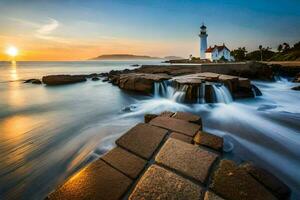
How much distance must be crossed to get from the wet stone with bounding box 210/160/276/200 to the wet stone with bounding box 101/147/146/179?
2.82 feet

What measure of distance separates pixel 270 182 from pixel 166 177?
136 centimetres

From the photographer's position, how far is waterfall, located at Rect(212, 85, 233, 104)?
Answer: 8656mm

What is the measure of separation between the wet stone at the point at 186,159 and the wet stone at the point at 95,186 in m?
0.56

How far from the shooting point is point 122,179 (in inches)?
75.3

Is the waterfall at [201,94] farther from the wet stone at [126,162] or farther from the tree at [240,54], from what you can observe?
the tree at [240,54]

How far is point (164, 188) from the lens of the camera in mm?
1742

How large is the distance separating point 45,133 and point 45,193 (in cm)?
319

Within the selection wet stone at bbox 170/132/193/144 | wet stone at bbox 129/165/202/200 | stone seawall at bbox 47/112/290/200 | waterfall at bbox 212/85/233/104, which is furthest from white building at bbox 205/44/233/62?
wet stone at bbox 129/165/202/200

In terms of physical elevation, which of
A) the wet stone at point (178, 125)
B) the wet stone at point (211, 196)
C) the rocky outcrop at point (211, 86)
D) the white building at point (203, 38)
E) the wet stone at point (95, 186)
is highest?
the white building at point (203, 38)

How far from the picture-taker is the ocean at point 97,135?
3309 millimetres

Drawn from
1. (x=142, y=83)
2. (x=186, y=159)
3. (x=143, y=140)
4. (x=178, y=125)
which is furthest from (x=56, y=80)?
(x=186, y=159)

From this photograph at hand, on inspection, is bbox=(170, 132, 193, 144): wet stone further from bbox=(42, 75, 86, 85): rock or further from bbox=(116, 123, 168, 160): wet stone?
bbox=(42, 75, 86, 85): rock

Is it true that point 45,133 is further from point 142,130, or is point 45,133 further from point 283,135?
point 283,135

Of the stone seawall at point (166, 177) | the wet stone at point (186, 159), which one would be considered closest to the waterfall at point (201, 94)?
the stone seawall at point (166, 177)
